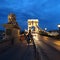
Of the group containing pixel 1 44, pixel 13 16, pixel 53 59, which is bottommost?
pixel 53 59

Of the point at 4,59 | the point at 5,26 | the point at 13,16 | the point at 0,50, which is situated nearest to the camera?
the point at 4,59

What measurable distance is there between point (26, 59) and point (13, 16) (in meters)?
12.6

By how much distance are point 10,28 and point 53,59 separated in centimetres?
713

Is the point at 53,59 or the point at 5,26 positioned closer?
the point at 53,59

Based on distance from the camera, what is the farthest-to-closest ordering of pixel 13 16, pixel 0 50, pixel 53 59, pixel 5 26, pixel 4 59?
pixel 13 16 → pixel 5 26 → pixel 0 50 → pixel 53 59 → pixel 4 59

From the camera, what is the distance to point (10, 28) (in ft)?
64.5

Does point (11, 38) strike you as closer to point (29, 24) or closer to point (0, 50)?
point (0, 50)

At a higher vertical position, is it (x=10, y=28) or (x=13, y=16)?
(x=13, y=16)

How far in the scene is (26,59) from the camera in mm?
12219

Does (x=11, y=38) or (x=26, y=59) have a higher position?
(x=11, y=38)

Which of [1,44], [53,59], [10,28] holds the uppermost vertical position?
[10,28]

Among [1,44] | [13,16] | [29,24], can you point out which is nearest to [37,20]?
[29,24]

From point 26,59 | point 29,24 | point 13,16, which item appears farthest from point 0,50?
point 29,24

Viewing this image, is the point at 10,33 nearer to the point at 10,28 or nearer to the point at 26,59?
the point at 10,28
